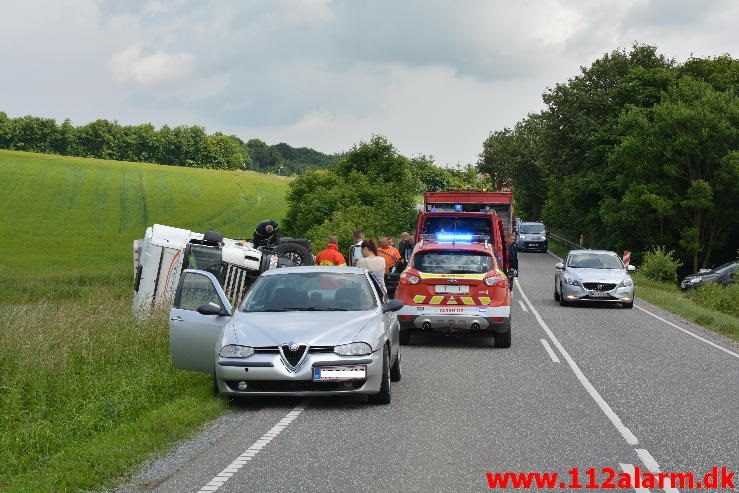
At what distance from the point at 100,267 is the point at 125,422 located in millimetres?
49081

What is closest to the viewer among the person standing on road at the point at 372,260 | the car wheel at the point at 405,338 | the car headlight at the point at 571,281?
the car wheel at the point at 405,338

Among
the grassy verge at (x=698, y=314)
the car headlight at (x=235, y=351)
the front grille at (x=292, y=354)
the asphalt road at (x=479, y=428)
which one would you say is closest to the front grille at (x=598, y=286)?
the grassy verge at (x=698, y=314)

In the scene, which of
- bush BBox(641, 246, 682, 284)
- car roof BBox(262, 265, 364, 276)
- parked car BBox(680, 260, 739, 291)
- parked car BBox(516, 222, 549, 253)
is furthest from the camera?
parked car BBox(516, 222, 549, 253)

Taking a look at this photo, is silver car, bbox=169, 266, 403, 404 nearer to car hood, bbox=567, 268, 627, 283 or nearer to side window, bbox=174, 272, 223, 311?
side window, bbox=174, 272, 223, 311

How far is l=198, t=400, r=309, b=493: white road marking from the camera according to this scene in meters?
7.39

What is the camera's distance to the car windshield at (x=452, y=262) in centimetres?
1739

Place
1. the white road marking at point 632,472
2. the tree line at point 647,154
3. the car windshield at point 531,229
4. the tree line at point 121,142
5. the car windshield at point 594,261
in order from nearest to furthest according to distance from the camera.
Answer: the white road marking at point 632,472
the car windshield at point 594,261
the tree line at point 647,154
the car windshield at point 531,229
the tree line at point 121,142

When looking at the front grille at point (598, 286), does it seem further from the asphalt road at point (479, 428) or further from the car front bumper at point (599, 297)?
the asphalt road at point (479, 428)

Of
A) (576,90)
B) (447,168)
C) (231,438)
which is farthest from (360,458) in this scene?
(447,168)

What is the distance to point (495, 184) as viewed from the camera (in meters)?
115

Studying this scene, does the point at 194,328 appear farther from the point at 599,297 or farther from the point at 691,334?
the point at 599,297

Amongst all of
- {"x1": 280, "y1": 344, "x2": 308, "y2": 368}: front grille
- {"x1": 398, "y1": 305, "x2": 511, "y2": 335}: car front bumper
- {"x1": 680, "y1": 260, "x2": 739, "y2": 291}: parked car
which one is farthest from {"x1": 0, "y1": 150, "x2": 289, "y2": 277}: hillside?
{"x1": 280, "y1": 344, "x2": 308, "y2": 368}: front grille

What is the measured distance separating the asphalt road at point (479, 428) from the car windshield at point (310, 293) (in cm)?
108

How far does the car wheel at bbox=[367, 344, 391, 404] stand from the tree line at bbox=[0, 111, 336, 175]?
148278 millimetres
